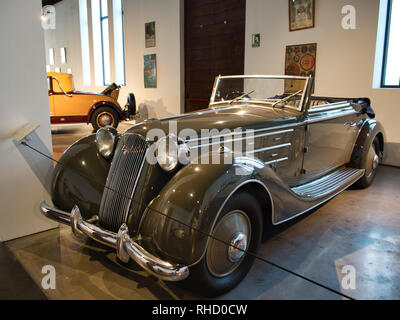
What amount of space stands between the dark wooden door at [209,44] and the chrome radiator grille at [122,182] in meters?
6.00

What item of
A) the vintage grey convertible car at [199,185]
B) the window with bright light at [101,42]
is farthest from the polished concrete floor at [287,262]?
the window with bright light at [101,42]

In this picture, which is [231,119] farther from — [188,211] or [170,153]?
[188,211]

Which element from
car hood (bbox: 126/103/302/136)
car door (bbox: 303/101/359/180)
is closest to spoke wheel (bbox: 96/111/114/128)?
car hood (bbox: 126/103/302/136)

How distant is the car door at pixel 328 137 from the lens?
3475 millimetres

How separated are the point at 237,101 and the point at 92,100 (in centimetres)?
600

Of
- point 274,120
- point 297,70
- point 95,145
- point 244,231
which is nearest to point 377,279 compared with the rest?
point 244,231

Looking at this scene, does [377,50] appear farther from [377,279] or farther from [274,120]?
[377,279]

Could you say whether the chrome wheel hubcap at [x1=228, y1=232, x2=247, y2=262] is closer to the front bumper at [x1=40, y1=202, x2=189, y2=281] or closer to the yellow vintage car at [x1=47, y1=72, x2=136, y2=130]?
the front bumper at [x1=40, y1=202, x2=189, y2=281]

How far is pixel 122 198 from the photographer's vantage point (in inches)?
87.4

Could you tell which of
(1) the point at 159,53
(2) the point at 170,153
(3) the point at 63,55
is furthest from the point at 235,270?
(3) the point at 63,55

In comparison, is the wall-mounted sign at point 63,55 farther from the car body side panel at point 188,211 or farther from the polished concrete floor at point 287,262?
the car body side panel at point 188,211

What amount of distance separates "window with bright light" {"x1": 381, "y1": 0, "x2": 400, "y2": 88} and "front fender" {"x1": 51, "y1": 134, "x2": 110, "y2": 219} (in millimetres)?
5138

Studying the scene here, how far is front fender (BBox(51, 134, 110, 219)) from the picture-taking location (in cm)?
249

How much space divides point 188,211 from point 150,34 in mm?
9730
